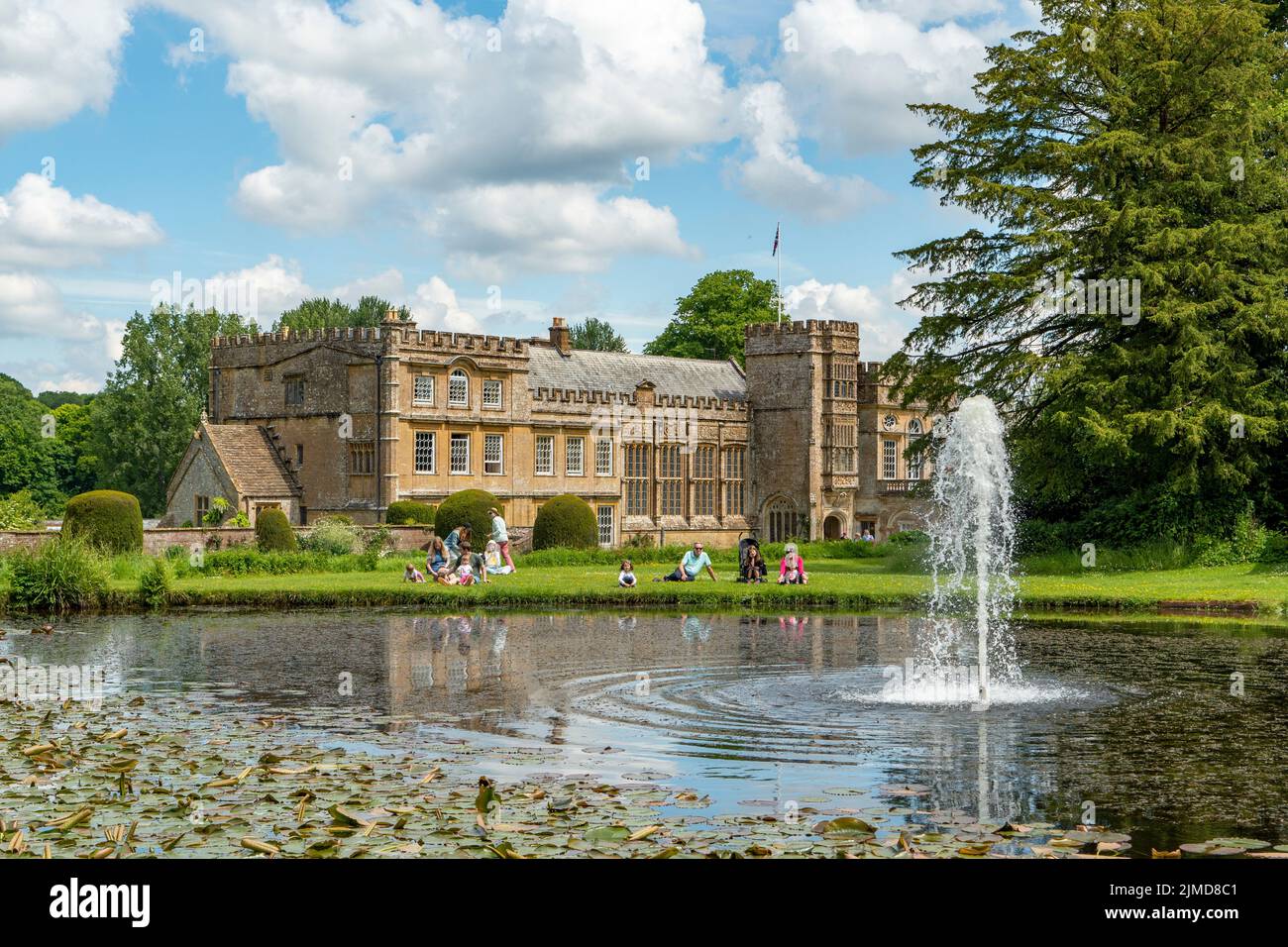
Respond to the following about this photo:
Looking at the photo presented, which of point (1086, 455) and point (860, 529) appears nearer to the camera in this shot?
point (1086, 455)

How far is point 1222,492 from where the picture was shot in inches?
1407

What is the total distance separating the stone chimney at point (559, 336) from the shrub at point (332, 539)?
19.2m

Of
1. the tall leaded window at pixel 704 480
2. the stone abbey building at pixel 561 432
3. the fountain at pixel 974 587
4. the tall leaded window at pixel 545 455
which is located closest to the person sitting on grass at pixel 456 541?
the fountain at pixel 974 587

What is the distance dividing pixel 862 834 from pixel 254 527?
3722cm

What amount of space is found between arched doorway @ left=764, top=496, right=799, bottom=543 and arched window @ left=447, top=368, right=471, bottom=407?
1575cm

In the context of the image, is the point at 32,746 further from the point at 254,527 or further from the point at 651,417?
the point at 651,417

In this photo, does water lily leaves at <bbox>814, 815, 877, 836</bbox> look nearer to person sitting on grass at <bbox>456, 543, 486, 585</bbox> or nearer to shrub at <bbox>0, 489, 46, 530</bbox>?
person sitting on grass at <bbox>456, 543, 486, 585</bbox>

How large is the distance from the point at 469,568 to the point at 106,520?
13145mm

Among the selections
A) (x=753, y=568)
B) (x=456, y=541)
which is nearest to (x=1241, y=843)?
(x=753, y=568)

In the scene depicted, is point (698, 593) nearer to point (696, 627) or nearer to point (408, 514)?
point (696, 627)

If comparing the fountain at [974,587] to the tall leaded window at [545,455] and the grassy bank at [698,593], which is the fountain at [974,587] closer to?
the grassy bank at [698,593]

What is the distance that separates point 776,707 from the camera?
49.9ft

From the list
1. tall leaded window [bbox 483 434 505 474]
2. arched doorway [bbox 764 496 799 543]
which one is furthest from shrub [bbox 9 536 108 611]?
arched doorway [bbox 764 496 799 543]
